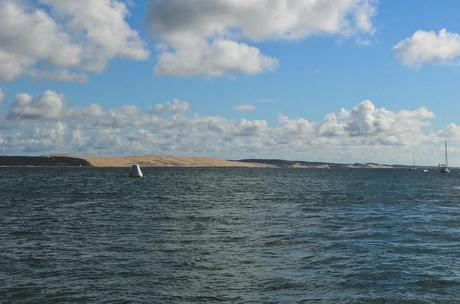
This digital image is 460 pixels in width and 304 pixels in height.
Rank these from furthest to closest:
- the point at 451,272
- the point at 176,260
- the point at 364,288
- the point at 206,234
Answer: the point at 206,234 < the point at 176,260 < the point at 451,272 < the point at 364,288

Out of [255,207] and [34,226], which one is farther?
[255,207]

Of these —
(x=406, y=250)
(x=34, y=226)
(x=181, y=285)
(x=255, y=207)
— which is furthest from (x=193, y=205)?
(x=181, y=285)

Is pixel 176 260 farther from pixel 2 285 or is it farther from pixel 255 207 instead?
pixel 255 207

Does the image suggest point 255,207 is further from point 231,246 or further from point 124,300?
point 124,300

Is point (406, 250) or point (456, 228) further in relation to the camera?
point (456, 228)

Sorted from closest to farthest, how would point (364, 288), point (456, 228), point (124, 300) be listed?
point (124, 300) < point (364, 288) < point (456, 228)

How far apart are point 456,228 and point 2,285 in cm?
3107

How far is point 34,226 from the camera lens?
38562 mm

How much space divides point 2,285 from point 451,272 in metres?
18.5

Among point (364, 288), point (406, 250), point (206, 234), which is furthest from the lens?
point (206, 234)

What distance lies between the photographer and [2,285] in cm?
2000

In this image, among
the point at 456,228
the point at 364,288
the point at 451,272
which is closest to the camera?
the point at 364,288

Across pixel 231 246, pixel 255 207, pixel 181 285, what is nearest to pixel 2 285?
pixel 181 285

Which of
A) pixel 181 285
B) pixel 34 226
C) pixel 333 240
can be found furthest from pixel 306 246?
pixel 34 226
